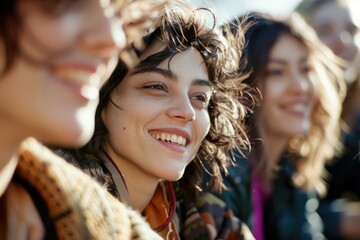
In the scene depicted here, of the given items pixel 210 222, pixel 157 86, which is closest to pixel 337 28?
pixel 210 222

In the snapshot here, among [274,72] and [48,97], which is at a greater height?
[48,97]

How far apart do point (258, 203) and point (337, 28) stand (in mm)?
1763

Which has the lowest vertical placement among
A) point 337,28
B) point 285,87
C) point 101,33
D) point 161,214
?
point 337,28

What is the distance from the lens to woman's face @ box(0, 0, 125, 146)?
1.38 meters

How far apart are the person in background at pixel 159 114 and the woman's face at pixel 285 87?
109 centimetres

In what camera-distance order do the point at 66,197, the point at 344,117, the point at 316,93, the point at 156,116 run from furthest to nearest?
1. the point at 344,117
2. the point at 316,93
3. the point at 156,116
4. the point at 66,197

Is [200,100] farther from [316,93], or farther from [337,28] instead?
[337,28]

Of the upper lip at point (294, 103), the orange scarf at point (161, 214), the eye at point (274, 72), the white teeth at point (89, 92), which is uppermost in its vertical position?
the white teeth at point (89, 92)

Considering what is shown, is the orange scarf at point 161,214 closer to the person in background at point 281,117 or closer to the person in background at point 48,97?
the person in background at point 281,117

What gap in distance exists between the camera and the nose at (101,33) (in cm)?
144

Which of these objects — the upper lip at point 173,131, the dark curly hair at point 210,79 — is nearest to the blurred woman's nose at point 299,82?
the dark curly hair at point 210,79

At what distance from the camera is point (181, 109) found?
2631mm

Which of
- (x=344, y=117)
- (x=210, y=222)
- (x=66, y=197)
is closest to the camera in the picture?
(x=66, y=197)

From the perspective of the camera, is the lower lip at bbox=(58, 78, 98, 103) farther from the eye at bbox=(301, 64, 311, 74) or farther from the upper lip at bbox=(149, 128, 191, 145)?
the eye at bbox=(301, 64, 311, 74)
